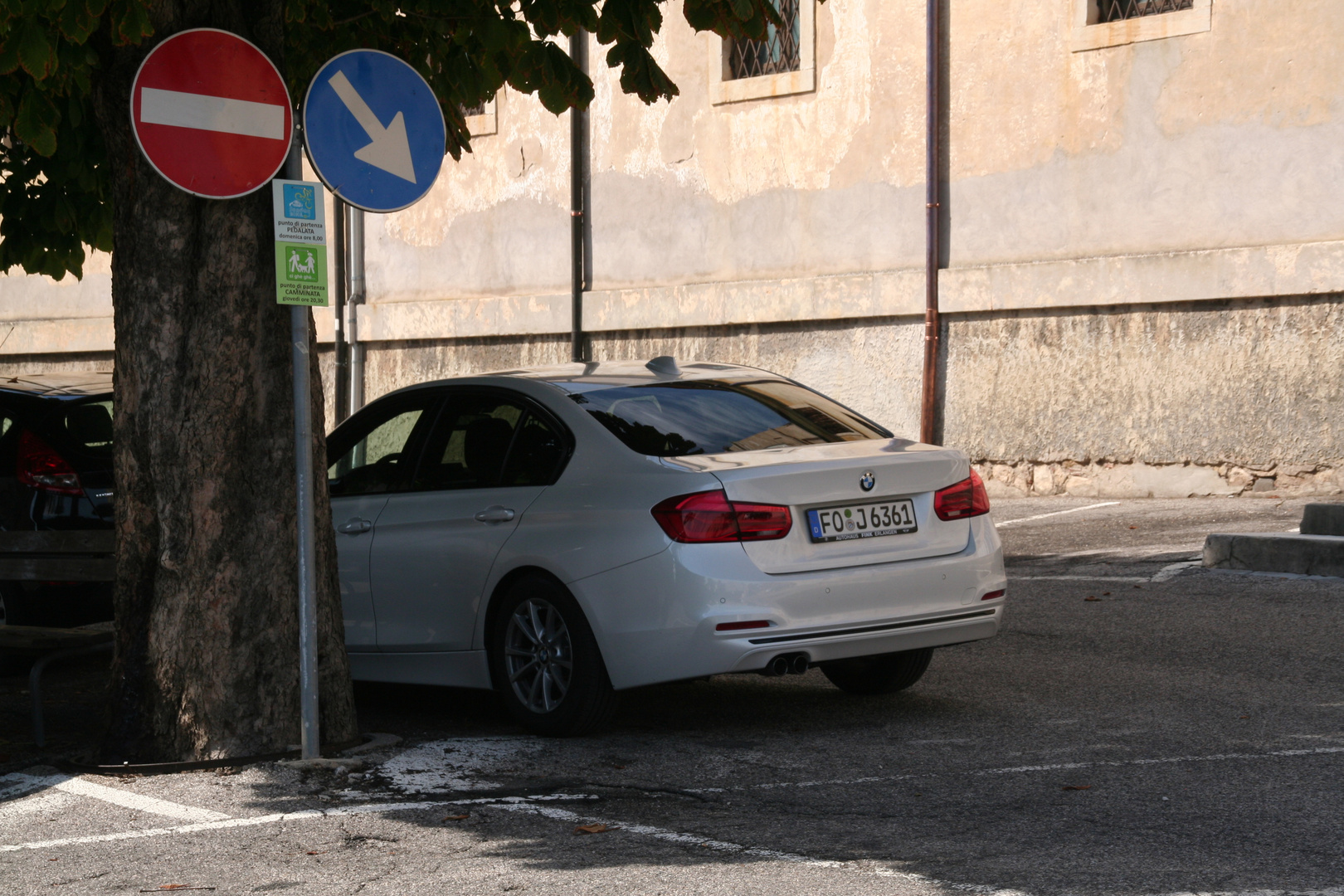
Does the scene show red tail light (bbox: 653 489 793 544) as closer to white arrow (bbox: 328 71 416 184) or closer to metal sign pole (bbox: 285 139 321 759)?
metal sign pole (bbox: 285 139 321 759)

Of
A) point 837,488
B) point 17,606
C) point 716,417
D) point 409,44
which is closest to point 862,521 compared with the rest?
point 837,488

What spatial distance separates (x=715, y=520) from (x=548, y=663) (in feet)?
3.14

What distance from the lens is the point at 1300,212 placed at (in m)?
14.7

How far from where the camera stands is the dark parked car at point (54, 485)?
344 inches

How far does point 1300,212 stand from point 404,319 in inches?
430

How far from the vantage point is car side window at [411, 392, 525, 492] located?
7.16 metres

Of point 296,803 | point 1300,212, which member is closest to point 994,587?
point 296,803

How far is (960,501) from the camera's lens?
6.80 m

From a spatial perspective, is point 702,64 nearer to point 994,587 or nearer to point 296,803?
point 994,587

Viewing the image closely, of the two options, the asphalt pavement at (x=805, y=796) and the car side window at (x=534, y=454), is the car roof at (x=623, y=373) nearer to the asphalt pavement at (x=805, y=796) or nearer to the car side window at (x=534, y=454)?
the car side window at (x=534, y=454)

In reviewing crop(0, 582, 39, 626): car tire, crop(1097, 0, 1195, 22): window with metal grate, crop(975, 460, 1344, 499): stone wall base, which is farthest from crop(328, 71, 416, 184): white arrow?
crop(1097, 0, 1195, 22): window with metal grate

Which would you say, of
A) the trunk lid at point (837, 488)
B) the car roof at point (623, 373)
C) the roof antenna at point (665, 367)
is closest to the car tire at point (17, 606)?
the car roof at point (623, 373)

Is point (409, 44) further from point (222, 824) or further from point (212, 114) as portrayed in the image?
point (222, 824)

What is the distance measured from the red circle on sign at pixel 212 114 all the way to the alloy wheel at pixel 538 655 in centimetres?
192
